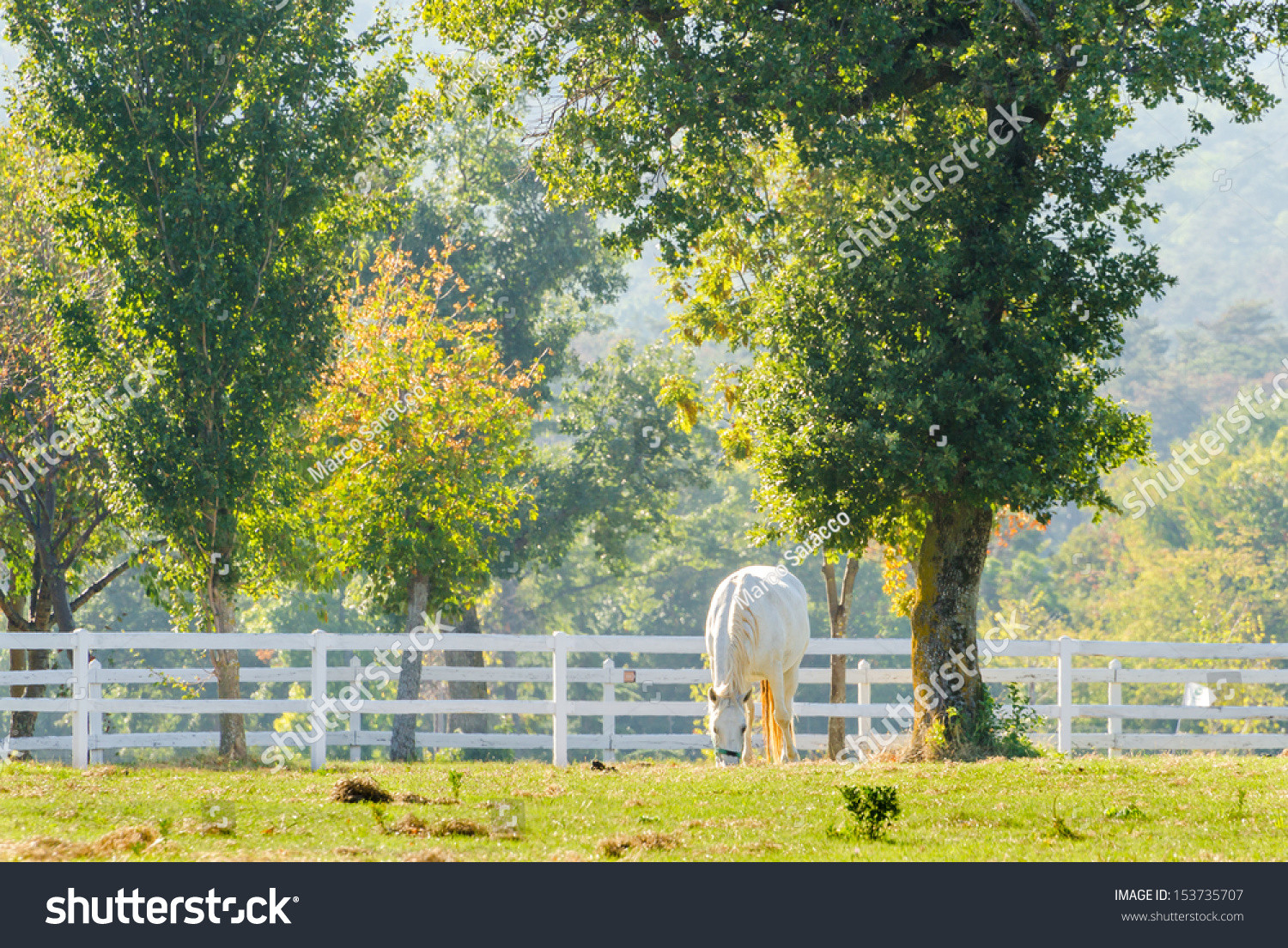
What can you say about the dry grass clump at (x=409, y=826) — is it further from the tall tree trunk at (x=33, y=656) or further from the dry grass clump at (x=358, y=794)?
the tall tree trunk at (x=33, y=656)

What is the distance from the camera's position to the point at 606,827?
29.6 ft

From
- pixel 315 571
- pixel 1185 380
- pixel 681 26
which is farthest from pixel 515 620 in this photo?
pixel 1185 380

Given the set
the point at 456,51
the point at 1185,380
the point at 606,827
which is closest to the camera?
the point at 606,827

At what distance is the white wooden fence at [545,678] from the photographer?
581 inches

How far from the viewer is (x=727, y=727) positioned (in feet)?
46.3

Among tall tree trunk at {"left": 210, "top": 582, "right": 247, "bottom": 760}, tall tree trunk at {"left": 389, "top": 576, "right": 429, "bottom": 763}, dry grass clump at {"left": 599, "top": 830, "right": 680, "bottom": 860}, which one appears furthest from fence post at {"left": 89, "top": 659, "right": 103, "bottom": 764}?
dry grass clump at {"left": 599, "top": 830, "right": 680, "bottom": 860}

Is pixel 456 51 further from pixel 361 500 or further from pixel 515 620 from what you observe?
pixel 515 620

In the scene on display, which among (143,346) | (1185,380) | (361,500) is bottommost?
(361,500)

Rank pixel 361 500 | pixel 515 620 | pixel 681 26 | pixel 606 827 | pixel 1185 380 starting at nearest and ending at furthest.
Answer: pixel 606 827 → pixel 681 26 → pixel 361 500 → pixel 515 620 → pixel 1185 380

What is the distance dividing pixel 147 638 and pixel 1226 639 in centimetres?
3859

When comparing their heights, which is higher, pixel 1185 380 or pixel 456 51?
pixel 1185 380

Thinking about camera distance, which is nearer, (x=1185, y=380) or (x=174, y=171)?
(x=174, y=171)

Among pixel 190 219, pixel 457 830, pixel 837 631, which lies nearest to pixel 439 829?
pixel 457 830

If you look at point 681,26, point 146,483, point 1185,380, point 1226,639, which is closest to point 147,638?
point 146,483
